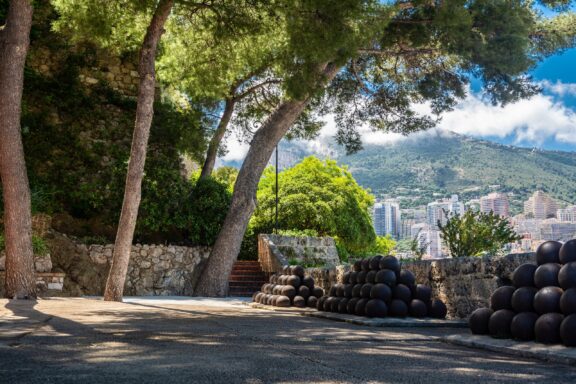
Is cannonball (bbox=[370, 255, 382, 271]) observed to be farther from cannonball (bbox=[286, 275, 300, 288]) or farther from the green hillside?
the green hillside

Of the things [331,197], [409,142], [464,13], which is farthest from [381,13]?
[409,142]

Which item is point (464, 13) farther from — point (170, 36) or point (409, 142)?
point (409, 142)

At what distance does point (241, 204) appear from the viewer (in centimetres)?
1599

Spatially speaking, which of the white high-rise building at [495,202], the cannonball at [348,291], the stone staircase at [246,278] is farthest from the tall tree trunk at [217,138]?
the white high-rise building at [495,202]

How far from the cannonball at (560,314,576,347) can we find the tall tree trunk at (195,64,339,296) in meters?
11.6

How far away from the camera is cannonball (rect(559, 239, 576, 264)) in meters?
4.83

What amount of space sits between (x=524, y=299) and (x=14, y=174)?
9.75m

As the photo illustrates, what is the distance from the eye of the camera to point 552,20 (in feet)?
48.8

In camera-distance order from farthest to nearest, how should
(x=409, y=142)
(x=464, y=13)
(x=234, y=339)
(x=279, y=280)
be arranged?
(x=409, y=142)
(x=464, y=13)
(x=279, y=280)
(x=234, y=339)

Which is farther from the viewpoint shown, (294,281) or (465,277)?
(294,281)

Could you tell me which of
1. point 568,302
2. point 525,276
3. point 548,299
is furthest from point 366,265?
point 568,302

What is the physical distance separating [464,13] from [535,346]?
927 centimetres

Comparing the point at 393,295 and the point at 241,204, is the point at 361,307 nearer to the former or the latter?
the point at 393,295

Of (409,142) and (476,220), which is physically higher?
(409,142)
